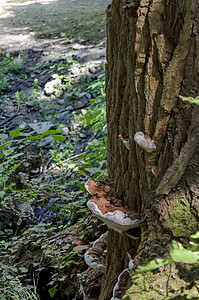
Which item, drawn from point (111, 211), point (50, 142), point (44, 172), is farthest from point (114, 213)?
point (50, 142)

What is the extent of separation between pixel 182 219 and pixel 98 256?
129cm

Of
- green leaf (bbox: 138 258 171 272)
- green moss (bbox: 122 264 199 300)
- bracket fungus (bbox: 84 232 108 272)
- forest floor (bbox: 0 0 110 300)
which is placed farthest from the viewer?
forest floor (bbox: 0 0 110 300)

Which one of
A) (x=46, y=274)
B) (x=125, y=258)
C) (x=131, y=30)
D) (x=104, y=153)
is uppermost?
(x=131, y=30)

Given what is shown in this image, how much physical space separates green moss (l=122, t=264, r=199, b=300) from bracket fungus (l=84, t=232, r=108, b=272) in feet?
3.66

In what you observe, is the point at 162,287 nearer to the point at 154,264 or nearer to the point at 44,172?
the point at 154,264

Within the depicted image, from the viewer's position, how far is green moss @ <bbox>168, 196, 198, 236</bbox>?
1405 millimetres

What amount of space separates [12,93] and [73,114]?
2.45 m

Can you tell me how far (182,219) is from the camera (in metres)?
1.45

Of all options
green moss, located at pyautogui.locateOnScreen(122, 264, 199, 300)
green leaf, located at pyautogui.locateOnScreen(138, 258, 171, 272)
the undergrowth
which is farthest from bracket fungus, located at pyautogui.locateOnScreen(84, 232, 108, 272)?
green leaf, located at pyautogui.locateOnScreen(138, 258, 171, 272)

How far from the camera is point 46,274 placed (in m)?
3.60

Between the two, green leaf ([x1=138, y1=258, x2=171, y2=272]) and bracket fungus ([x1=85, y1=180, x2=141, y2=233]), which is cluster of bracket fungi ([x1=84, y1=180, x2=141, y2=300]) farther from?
green leaf ([x1=138, y1=258, x2=171, y2=272])

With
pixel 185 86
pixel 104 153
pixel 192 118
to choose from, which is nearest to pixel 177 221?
pixel 192 118

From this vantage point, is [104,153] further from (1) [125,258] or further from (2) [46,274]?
(1) [125,258]

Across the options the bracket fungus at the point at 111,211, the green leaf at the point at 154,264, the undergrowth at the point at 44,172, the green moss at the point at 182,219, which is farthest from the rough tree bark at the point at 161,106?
the undergrowth at the point at 44,172
